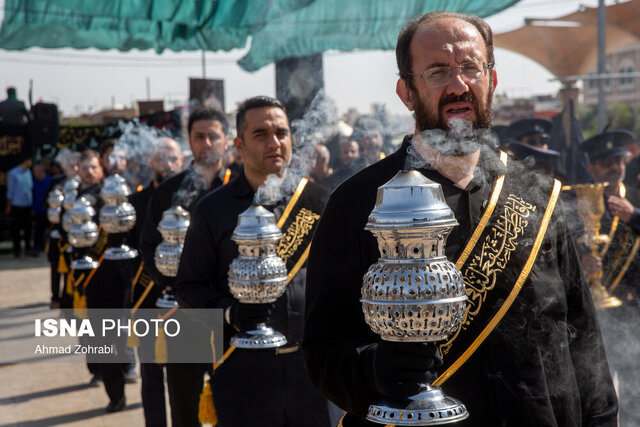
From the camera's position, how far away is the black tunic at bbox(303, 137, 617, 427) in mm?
1865

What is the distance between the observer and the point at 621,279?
478cm

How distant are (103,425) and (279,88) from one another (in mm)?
3020

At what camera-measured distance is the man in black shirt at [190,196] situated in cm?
444

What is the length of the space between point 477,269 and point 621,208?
2.93 metres

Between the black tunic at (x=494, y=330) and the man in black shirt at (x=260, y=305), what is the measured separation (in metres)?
1.18

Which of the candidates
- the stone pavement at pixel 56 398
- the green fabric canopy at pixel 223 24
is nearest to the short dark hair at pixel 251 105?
the stone pavement at pixel 56 398

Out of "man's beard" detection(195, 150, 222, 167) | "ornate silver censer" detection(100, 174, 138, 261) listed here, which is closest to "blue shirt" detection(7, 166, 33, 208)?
"ornate silver censer" detection(100, 174, 138, 261)

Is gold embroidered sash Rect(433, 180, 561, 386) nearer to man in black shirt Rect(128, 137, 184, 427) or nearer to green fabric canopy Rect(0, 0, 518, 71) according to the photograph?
man in black shirt Rect(128, 137, 184, 427)

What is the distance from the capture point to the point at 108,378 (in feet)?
19.4

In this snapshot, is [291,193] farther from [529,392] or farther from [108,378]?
[108,378]

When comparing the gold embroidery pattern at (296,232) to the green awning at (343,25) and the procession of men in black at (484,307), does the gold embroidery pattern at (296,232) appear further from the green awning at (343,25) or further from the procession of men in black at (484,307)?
the green awning at (343,25)

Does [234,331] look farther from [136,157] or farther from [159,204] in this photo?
[136,157]

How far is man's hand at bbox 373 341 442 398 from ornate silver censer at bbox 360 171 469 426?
22 mm

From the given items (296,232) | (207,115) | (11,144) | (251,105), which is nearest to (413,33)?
(296,232)
